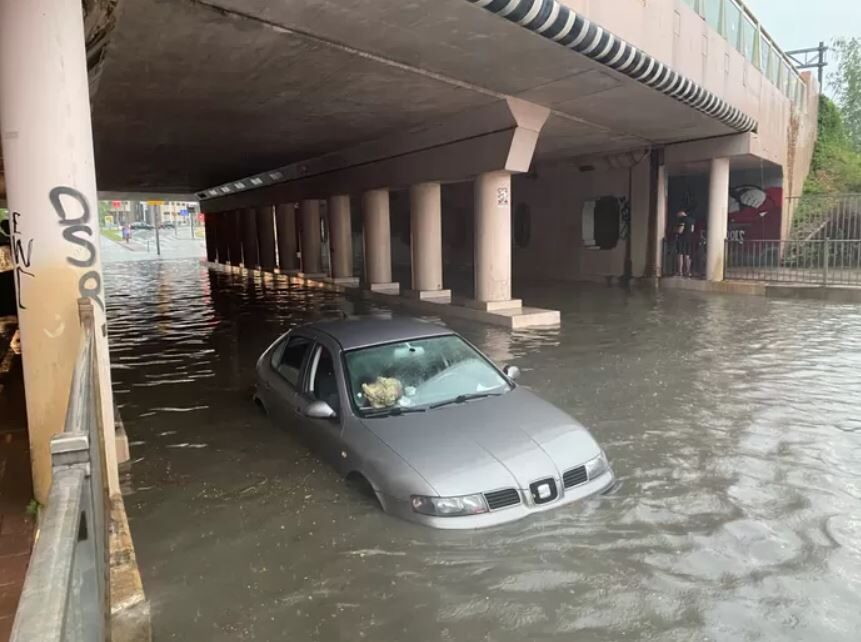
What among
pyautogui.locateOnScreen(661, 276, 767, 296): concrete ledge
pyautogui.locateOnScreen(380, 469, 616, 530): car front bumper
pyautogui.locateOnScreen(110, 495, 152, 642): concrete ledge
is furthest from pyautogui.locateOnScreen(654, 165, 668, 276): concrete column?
pyautogui.locateOnScreen(110, 495, 152, 642): concrete ledge

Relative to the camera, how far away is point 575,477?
16.3 feet

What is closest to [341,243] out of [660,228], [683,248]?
[660,228]

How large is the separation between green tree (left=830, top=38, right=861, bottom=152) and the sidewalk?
46.8 metres

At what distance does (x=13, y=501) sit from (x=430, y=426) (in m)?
3.05

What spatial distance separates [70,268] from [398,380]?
270cm

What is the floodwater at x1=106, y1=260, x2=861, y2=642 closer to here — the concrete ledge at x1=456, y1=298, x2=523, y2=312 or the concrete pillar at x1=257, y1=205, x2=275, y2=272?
the concrete ledge at x1=456, y1=298, x2=523, y2=312

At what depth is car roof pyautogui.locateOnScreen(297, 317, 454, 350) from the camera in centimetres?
618

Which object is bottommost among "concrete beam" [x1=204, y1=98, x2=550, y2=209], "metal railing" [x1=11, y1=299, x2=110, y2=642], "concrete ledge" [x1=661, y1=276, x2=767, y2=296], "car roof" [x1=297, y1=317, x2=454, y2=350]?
"concrete ledge" [x1=661, y1=276, x2=767, y2=296]

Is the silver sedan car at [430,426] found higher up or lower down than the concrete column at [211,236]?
lower down

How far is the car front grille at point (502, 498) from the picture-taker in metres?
4.58

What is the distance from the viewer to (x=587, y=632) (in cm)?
360

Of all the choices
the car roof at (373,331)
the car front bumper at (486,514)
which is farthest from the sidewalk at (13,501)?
the car roof at (373,331)

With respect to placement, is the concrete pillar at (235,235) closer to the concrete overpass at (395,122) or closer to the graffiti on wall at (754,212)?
the concrete overpass at (395,122)

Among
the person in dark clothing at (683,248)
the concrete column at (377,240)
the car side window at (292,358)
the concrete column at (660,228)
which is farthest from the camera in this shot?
the concrete column at (660,228)
